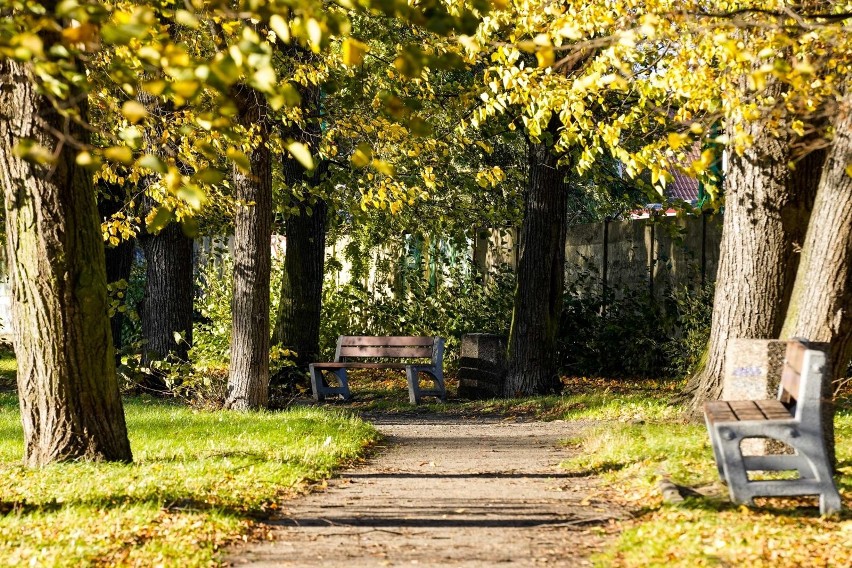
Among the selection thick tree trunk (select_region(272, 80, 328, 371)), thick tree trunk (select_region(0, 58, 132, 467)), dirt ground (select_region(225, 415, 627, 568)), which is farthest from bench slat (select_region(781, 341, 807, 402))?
thick tree trunk (select_region(272, 80, 328, 371))

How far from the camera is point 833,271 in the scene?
8016 millimetres

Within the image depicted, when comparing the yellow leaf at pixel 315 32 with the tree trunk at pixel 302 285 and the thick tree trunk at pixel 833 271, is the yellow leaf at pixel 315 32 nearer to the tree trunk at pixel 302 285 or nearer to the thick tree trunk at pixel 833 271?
the thick tree trunk at pixel 833 271

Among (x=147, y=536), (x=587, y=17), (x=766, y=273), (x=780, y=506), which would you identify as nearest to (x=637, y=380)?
(x=766, y=273)

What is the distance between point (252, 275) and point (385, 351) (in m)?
4.67

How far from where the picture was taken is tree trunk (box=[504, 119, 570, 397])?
15.3 m

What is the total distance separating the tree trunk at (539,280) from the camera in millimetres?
15281

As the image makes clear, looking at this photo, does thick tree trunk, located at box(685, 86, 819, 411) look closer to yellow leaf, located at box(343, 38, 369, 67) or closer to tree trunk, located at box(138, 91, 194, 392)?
yellow leaf, located at box(343, 38, 369, 67)

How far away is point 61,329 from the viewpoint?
26.6ft

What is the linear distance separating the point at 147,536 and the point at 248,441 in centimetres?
411

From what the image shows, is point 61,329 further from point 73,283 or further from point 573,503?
point 573,503

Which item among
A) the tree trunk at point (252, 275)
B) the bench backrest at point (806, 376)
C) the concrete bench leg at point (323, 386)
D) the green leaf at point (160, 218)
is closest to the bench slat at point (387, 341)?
the concrete bench leg at point (323, 386)

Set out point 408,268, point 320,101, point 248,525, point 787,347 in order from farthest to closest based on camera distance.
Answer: point 408,268
point 320,101
point 787,347
point 248,525

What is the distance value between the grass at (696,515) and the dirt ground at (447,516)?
23 cm

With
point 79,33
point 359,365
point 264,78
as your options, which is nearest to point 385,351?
point 359,365
